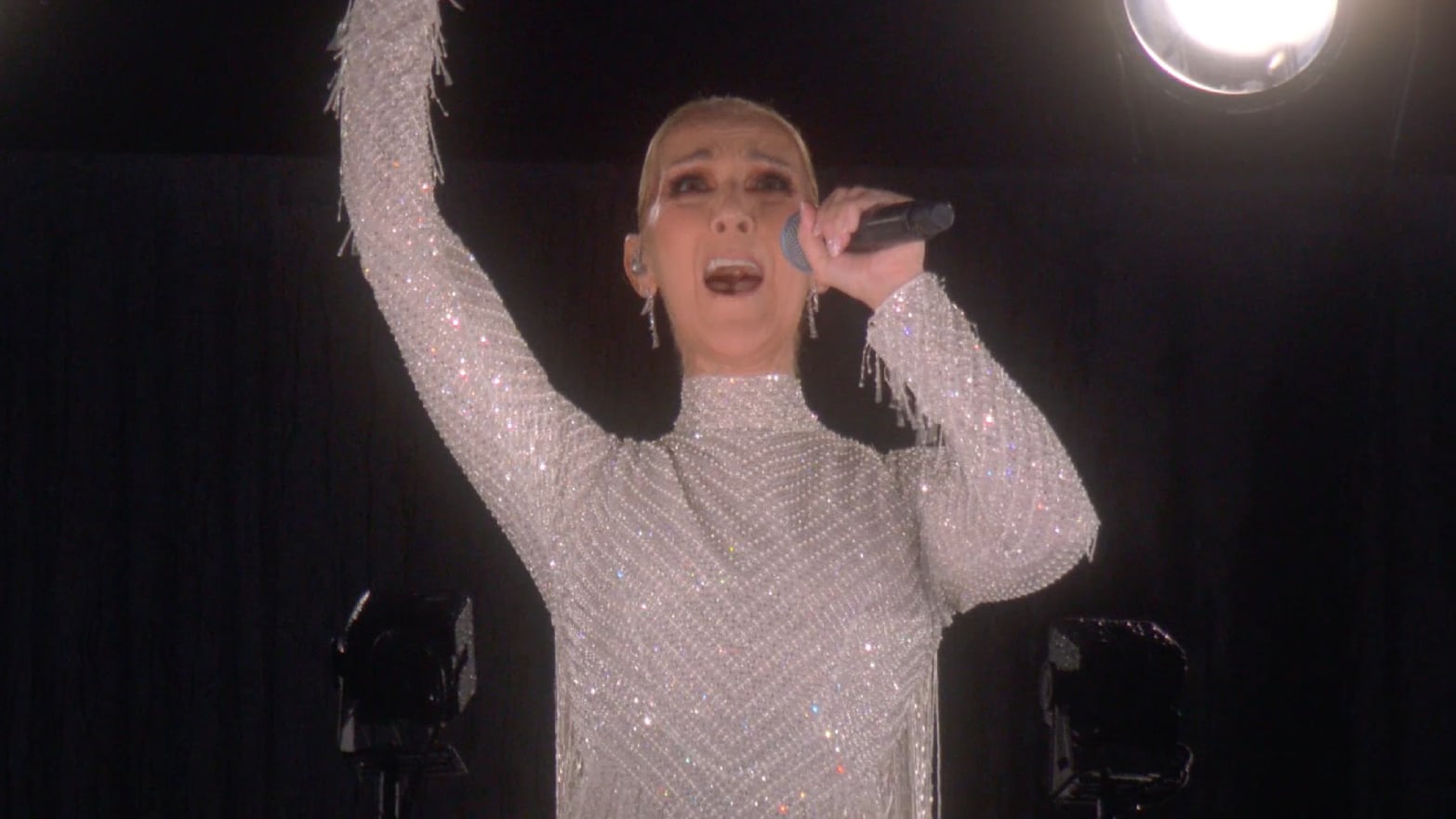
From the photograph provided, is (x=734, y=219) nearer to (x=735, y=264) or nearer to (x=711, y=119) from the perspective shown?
(x=735, y=264)

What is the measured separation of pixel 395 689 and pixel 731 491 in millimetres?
408

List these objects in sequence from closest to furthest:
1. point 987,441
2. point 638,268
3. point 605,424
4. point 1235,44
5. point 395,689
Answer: point 987,441
point 395,689
point 638,268
point 1235,44
point 605,424

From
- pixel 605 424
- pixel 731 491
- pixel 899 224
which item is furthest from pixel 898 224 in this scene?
pixel 605 424

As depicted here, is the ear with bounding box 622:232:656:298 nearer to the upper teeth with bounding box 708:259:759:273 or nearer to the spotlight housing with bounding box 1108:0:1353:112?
the upper teeth with bounding box 708:259:759:273

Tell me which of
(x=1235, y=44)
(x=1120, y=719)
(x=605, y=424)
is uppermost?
(x=1235, y=44)

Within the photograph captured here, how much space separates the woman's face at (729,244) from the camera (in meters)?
1.62

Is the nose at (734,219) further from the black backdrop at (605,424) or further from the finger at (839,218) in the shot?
the black backdrop at (605,424)

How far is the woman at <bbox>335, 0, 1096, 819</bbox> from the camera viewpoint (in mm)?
1401

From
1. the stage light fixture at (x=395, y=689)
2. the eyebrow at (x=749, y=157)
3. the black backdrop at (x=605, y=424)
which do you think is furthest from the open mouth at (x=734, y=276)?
the black backdrop at (x=605, y=424)

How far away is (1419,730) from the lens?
214cm

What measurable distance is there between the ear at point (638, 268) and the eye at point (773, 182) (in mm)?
175

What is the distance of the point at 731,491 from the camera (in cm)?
153

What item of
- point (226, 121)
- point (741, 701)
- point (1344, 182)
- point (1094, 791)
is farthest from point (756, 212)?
point (1344, 182)

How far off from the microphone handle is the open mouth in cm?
31
